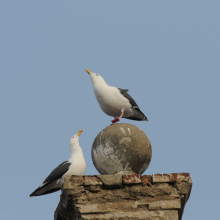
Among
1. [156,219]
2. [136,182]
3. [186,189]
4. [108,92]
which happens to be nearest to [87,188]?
[136,182]

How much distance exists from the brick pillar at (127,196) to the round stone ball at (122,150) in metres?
0.55

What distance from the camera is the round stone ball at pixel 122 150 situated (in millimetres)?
6574

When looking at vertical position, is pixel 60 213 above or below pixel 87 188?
below

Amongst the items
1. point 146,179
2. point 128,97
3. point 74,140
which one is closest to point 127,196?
point 146,179

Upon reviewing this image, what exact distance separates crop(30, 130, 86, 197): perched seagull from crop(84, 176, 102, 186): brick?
1.27 m

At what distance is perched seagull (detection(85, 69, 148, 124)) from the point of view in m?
7.91

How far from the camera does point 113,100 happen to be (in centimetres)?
790

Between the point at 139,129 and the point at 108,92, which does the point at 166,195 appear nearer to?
the point at 139,129

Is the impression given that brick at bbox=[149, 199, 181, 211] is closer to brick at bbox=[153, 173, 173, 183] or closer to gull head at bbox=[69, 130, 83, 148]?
brick at bbox=[153, 173, 173, 183]

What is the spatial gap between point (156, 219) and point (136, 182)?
2.05 feet

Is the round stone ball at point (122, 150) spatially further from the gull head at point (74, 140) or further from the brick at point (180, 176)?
the gull head at point (74, 140)

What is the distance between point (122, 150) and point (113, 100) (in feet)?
5.24

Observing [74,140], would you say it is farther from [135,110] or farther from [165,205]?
[165,205]

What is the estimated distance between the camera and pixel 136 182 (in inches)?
237
